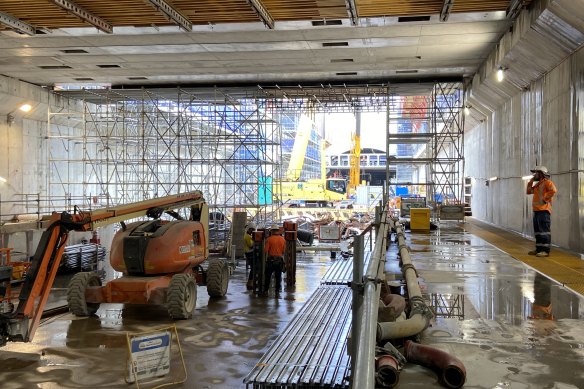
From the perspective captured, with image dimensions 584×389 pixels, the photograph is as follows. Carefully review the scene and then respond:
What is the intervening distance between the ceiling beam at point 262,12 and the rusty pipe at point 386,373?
10.4 m

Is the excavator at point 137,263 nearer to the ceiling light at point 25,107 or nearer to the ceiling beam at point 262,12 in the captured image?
the ceiling beam at point 262,12

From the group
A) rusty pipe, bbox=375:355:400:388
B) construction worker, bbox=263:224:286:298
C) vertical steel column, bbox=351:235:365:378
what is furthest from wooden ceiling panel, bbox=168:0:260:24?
vertical steel column, bbox=351:235:365:378

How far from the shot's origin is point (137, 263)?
37.9 ft

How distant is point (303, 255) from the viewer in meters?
22.0

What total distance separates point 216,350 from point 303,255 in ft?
43.8

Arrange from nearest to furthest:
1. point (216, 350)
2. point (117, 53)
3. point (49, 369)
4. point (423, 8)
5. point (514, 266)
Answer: point (49, 369) < point (216, 350) < point (514, 266) < point (423, 8) < point (117, 53)

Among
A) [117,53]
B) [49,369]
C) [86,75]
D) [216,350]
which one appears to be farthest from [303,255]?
[49,369]

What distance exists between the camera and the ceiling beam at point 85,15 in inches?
511

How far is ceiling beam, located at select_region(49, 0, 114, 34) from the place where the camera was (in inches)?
511

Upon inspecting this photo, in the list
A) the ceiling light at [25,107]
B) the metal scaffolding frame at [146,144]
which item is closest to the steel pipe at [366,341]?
the metal scaffolding frame at [146,144]

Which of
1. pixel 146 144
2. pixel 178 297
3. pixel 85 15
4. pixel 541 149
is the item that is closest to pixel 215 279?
pixel 178 297

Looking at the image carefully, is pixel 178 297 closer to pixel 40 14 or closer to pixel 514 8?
pixel 40 14

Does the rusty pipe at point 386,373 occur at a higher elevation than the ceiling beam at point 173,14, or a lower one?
lower

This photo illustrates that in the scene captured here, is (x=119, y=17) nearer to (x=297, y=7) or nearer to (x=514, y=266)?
(x=297, y=7)
